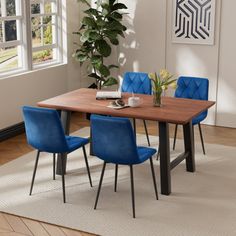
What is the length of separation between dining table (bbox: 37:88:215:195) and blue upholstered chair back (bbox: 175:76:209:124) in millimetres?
614

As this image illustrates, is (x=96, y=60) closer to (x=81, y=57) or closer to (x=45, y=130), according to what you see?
(x=81, y=57)

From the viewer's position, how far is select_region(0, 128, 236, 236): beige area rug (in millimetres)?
4266

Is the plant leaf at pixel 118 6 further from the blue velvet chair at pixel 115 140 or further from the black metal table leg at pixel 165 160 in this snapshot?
the blue velvet chair at pixel 115 140

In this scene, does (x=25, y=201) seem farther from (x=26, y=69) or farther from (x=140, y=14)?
(x=140, y=14)

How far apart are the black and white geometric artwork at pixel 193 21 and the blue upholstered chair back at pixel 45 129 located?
3253 mm

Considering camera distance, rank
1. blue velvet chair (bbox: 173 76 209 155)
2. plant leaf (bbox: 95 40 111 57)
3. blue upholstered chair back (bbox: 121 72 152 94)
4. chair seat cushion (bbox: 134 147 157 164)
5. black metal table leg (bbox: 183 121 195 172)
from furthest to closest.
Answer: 1. plant leaf (bbox: 95 40 111 57)
2. blue upholstered chair back (bbox: 121 72 152 94)
3. blue velvet chair (bbox: 173 76 209 155)
4. black metal table leg (bbox: 183 121 195 172)
5. chair seat cushion (bbox: 134 147 157 164)

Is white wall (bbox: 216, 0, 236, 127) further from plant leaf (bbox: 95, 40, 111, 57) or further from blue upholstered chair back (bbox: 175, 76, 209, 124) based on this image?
plant leaf (bbox: 95, 40, 111, 57)

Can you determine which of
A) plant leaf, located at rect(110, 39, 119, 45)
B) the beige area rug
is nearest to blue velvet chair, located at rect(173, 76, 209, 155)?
the beige area rug

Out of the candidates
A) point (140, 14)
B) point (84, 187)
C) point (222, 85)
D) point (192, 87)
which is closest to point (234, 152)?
point (192, 87)

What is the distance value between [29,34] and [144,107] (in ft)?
8.39

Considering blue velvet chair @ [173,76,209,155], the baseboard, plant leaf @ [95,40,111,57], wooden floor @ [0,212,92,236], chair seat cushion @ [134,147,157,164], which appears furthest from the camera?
plant leaf @ [95,40,111,57]

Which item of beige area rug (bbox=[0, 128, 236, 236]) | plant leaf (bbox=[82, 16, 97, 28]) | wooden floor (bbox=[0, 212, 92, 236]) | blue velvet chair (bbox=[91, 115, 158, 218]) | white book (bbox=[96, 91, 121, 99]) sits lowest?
wooden floor (bbox=[0, 212, 92, 236])

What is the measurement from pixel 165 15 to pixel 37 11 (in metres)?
1.80

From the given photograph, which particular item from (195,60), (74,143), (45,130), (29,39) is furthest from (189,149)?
(29,39)
